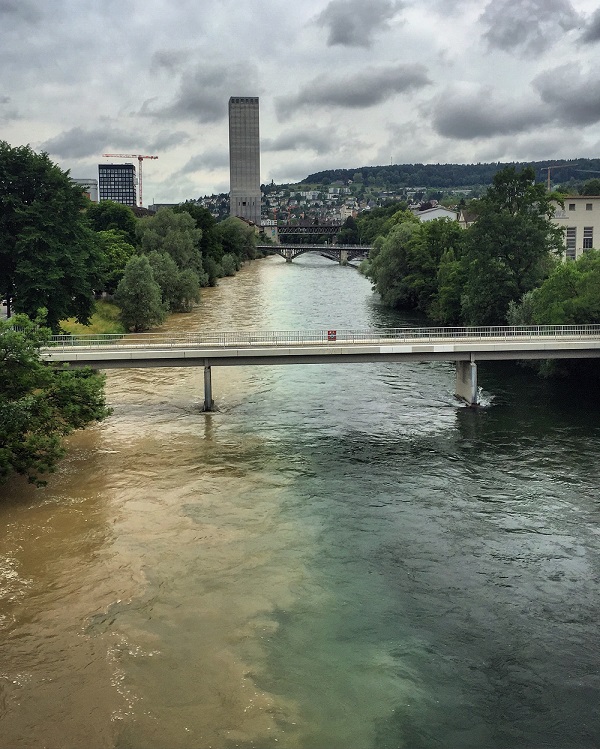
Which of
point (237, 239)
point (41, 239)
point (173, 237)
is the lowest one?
point (41, 239)

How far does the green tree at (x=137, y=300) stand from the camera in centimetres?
6862

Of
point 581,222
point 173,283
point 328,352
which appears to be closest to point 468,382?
point 328,352

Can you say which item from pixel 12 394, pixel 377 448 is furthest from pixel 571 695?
pixel 12 394

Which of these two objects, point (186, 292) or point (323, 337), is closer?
point (323, 337)

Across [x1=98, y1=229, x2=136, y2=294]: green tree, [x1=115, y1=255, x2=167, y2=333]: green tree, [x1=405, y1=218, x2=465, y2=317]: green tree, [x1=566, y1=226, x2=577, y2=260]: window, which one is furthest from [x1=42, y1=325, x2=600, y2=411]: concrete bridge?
[x1=566, y1=226, x2=577, y2=260]: window

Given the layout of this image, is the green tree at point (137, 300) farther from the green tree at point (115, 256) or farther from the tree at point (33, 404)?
the tree at point (33, 404)

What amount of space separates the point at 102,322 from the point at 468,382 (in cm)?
3572

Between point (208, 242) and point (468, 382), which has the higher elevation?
point (208, 242)

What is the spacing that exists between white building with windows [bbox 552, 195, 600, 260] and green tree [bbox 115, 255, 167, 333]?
38.5 m

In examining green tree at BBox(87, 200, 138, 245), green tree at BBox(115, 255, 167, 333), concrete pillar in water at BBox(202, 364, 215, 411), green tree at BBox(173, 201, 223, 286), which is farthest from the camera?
green tree at BBox(173, 201, 223, 286)

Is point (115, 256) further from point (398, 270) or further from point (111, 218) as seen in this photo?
point (111, 218)

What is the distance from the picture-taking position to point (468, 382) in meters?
43.6

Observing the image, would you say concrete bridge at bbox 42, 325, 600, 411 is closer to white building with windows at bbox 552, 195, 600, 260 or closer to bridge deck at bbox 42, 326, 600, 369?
bridge deck at bbox 42, 326, 600, 369

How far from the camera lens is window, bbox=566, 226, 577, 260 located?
254 ft
